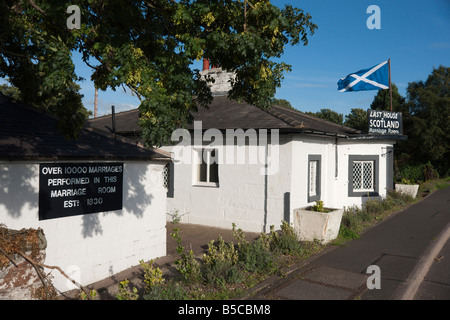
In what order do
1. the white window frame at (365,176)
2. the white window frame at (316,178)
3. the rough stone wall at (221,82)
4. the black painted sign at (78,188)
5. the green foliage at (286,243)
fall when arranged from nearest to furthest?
1. the black painted sign at (78,188)
2. the green foliage at (286,243)
3. the white window frame at (316,178)
4. the white window frame at (365,176)
5. the rough stone wall at (221,82)

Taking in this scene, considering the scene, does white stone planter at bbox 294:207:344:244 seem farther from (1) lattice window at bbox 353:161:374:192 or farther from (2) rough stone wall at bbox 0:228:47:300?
(2) rough stone wall at bbox 0:228:47:300

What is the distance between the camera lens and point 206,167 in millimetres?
12500

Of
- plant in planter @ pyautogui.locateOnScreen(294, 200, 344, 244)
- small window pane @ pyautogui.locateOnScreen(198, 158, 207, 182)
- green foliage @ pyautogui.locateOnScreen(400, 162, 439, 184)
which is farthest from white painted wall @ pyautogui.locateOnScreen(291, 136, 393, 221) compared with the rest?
green foliage @ pyautogui.locateOnScreen(400, 162, 439, 184)

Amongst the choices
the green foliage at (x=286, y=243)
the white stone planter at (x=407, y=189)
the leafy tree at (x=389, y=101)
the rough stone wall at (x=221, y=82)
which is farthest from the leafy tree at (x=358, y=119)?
the green foliage at (x=286, y=243)

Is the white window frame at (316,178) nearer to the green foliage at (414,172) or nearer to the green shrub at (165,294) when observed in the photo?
the green shrub at (165,294)

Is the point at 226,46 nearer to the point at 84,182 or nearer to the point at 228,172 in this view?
the point at 84,182

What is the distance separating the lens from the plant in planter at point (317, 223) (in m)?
9.21

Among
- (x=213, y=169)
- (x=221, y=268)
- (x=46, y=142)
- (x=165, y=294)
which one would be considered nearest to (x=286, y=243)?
(x=221, y=268)

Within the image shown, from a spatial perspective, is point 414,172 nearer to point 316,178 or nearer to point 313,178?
point 316,178

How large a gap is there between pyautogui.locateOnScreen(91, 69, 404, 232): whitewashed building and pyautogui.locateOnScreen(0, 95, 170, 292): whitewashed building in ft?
8.70

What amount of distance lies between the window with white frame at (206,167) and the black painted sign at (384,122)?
6.34 meters

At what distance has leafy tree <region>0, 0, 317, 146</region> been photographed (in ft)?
17.0
